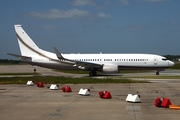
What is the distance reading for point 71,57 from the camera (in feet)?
145

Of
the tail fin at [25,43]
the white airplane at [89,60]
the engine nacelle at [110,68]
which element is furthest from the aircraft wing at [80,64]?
the tail fin at [25,43]

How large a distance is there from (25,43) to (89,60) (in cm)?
961

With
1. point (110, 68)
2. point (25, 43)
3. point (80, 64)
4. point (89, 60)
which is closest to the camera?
point (110, 68)

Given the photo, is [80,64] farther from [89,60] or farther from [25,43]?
[25,43]

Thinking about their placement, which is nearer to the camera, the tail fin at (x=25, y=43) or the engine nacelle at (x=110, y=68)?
the engine nacelle at (x=110, y=68)

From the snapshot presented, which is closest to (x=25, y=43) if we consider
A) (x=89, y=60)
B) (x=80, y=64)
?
(x=80, y=64)

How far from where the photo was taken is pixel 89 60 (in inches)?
1710

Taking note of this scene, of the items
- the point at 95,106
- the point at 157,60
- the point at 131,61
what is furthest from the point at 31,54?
the point at 95,106

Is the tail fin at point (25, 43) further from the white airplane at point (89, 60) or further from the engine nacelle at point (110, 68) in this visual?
the engine nacelle at point (110, 68)

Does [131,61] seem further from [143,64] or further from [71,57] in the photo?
[71,57]

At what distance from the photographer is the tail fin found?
1736 inches

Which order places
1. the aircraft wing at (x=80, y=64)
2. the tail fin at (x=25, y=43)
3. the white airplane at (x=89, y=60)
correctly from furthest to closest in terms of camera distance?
the tail fin at (x=25, y=43)
the white airplane at (x=89, y=60)
the aircraft wing at (x=80, y=64)

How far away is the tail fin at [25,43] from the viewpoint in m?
44.1

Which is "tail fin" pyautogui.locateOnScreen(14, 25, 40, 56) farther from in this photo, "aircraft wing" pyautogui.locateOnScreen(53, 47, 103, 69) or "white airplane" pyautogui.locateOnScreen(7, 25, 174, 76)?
"aircraft wing" pyautogui.locateOnScreen(53, 47, 103, 69)
